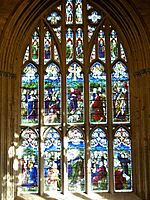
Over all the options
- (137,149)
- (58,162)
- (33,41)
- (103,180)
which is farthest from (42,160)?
(33,41)

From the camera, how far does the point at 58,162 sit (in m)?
13.2

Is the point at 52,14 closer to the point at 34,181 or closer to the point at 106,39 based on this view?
the point at 106,39

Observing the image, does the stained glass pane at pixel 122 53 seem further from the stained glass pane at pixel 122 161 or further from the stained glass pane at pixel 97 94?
the stained glass pane at pixel 122 161

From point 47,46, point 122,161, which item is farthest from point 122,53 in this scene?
point 122,161

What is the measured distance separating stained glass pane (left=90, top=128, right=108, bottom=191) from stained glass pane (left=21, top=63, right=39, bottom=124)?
5.78 ft

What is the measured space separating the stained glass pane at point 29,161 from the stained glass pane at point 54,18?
3.27 meters

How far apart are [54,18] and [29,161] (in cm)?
424

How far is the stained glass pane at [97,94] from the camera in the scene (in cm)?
1345

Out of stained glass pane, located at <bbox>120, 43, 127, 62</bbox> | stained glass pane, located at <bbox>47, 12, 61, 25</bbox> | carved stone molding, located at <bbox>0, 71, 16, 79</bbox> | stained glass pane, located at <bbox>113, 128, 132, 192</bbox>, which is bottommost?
stained glass pane, located at <bbox>113, 128, 132, 192</bbox>

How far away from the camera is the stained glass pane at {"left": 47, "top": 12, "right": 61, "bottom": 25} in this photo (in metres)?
14.1

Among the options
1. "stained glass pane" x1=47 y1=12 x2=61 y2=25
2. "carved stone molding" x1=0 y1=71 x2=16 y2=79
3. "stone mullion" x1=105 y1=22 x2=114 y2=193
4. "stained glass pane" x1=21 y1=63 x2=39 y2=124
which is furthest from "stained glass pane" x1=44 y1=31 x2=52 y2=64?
"stone mullion" x1=105 y1=22 x2=114 y2=193

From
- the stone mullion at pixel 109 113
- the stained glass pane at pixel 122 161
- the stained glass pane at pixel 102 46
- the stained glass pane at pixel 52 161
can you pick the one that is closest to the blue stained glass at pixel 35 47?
the stained glass pane at pixel 102 46

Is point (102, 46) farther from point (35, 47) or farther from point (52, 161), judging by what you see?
point (52, 161)

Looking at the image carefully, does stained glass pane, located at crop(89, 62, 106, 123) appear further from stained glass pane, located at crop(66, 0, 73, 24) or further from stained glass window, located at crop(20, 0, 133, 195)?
stained glass pane, located at crop(66, 0, 73, 24)
